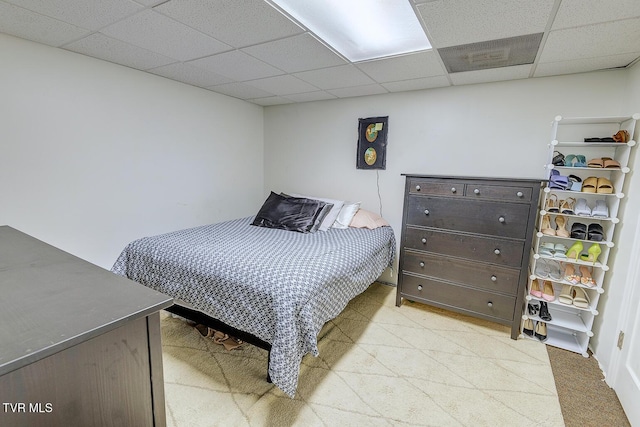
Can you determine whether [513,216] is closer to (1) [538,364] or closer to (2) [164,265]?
(1) [538,364]

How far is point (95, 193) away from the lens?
7.86ft

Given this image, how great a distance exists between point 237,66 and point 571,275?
3052 millimetres

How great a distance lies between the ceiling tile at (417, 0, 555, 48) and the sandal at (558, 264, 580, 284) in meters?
1.70

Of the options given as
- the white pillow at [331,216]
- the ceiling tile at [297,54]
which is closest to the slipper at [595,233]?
the white pillow at [331,216]

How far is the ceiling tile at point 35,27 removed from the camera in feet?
5.34

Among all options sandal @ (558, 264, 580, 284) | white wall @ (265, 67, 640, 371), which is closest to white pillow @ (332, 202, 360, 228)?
white wall @ (265, 67, 640, 371)

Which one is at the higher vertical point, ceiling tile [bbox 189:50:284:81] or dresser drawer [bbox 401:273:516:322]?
ceiling tile [bbox 189:50:284:81]

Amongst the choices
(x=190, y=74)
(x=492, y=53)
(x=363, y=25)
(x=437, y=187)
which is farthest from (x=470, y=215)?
(x=190, y=74)

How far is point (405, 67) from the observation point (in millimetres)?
2295

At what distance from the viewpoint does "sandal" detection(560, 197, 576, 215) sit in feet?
6.98

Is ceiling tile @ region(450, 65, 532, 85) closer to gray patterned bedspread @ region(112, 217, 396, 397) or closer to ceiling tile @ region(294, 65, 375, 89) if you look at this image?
ceiling tile @ region(294, 65, 375, 89)

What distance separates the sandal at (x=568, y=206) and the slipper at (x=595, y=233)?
6.5 inches

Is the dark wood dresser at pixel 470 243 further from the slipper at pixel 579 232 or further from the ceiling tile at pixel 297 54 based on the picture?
the ceiling tile at pixel 297 54

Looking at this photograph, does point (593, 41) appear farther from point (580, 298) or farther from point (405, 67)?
point (580, 298)
